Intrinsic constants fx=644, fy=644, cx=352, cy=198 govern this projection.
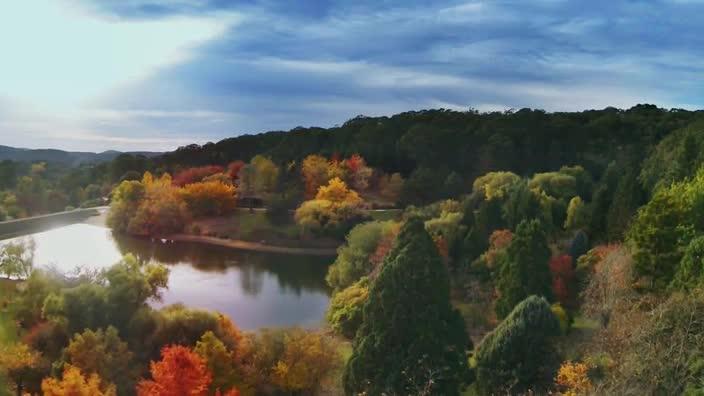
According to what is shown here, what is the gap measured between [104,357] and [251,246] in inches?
1118

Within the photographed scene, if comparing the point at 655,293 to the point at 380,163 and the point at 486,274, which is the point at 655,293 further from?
the point at 380,163

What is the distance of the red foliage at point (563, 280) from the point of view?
65.7ft

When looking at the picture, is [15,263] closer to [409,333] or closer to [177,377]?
[177,377]

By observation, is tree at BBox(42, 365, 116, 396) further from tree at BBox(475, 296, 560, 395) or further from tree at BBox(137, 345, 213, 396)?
tree at BBox(475, 296, 560, 395)

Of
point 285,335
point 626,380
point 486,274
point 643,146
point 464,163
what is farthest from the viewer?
point 464,163

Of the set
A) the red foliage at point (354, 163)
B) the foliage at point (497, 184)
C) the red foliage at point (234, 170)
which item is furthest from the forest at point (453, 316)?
the red foliage at point (234, 170)

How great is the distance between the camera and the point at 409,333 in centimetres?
1291

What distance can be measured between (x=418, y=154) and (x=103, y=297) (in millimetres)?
42786

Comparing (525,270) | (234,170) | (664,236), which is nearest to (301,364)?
(525,270)

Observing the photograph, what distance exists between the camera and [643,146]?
45156mm

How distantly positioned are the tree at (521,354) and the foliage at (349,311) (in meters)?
6.39

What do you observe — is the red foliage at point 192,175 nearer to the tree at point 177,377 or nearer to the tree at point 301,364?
the tree at point 301,364

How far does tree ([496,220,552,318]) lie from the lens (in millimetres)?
17953

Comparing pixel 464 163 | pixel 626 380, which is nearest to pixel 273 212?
pixel 464 163
